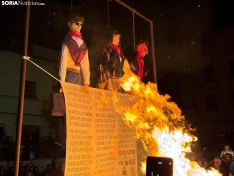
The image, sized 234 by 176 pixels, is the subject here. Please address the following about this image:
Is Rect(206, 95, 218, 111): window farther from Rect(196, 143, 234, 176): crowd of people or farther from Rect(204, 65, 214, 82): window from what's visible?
Rect(196, 143, 234, 176): crowd of people

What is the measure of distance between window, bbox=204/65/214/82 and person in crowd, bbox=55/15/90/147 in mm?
23922

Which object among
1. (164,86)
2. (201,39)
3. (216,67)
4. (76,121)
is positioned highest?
(201,39)

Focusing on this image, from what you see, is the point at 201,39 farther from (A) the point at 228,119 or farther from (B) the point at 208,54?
(A) the point at 228,119

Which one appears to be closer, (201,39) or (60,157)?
(60,157)

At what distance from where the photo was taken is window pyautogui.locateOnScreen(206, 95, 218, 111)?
27.2 m

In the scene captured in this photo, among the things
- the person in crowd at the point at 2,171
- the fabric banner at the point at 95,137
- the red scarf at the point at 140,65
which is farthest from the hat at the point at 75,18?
the person in crowd at the point at 2,171

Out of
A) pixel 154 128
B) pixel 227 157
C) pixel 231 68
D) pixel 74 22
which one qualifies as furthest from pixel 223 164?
pixel 231 68

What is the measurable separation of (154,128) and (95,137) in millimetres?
2222

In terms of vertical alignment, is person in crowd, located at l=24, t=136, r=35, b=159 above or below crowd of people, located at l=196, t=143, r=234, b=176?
above

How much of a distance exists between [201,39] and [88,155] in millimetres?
24069

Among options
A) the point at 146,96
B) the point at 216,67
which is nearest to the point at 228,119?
the point at 216,67

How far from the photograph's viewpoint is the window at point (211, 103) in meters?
27.2

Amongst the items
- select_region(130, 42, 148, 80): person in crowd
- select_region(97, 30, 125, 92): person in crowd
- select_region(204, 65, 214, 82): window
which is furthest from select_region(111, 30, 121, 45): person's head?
select_region(204, 65, 214, 82): window

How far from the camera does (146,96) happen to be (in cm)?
749
